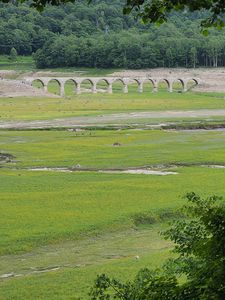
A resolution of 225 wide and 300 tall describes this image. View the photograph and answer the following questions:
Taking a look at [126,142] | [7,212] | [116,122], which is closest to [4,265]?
[7,212]

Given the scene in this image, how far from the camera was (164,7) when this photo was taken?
330 inches

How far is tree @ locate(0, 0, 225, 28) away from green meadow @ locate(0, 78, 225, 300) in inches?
346

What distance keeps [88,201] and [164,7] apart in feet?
64.2

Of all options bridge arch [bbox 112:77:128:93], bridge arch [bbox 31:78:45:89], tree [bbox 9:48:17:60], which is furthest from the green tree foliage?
tree [bbox 9:48:17:60]

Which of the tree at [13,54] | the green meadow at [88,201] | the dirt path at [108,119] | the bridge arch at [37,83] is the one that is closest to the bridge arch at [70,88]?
the bridge arch at [37,83]

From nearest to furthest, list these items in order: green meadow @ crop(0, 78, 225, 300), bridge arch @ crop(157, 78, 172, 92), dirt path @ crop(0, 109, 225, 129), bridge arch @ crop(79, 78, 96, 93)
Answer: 1. green meadow @ crop(0, 78, 225, 300)
2. dirt path @ crop(0, 109, 225, 129)
3. bridge arch @ crop(79, 78, 96, 93)
4. bridge arch @ crop(157, 78, 172, 92)

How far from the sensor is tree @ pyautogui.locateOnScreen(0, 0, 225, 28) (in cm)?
804

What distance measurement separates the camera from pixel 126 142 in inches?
2021

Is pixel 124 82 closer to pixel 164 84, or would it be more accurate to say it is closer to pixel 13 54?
pixel 164 84

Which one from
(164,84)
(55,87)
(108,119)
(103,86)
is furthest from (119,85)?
(108,119)

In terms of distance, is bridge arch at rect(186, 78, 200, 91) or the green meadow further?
bridge arch at rect(186, 78, 200, 91)

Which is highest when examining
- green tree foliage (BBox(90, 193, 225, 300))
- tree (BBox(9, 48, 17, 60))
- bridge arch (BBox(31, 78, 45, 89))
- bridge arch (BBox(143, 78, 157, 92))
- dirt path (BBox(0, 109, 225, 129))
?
green tree foliage (BBox(90, 193, 225, 300))

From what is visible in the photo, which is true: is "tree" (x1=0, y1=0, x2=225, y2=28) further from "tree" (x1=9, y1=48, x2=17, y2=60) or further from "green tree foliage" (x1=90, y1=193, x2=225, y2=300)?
"tree" (x1=9, y1=48, x2=17, y2=60)

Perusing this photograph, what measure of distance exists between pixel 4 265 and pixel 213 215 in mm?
10924
